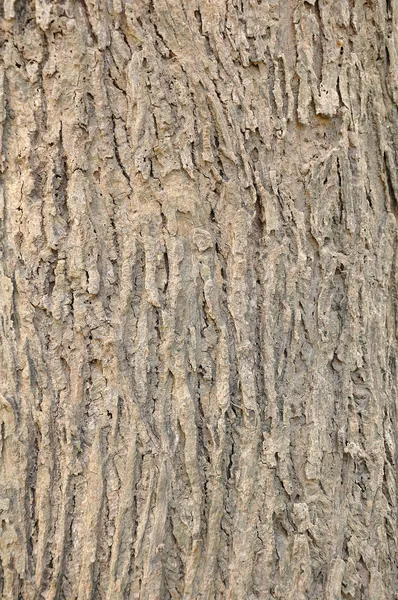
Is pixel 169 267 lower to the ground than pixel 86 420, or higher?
higher

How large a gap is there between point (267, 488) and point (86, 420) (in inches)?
21.5

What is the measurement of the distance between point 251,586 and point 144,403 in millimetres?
598

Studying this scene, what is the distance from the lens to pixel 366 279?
1907mm

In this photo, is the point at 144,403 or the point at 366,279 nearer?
the point at 144,403

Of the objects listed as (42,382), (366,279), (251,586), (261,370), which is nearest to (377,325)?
(366,279)

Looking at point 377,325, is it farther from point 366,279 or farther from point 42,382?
point 42,382

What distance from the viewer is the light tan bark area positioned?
172 centimetres

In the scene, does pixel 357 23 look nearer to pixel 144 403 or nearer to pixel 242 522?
pixel 144 403

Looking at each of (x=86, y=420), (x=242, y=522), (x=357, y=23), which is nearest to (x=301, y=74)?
(x=357, y=23)

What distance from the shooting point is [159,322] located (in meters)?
1.74

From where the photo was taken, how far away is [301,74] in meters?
1.83

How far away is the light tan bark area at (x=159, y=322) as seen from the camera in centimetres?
172

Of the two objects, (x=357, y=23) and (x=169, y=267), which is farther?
(x=357, y=23)

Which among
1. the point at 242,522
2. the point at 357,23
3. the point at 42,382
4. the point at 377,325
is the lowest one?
the point at 242,522
